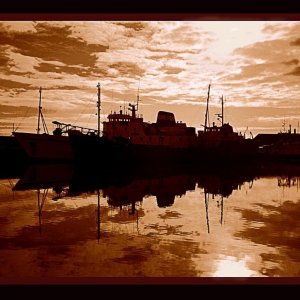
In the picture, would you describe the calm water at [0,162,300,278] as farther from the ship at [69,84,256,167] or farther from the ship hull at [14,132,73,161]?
the ship hull at [14,132,73,161]

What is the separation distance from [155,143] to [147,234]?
957 inches

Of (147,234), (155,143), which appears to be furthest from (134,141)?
(147,234)

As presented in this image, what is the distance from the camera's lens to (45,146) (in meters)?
26.8

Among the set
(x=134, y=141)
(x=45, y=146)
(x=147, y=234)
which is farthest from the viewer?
(x=134, y=141)

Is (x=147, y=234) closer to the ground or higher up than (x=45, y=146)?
closer to the ground

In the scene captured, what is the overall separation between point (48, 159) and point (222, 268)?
24.4 meters

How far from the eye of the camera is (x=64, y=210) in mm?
8359

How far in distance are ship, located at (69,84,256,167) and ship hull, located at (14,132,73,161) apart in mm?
2825

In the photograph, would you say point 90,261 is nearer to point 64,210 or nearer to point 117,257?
point 117,257

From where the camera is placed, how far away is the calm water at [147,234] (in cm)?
448

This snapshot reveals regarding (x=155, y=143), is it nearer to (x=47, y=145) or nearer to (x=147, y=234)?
(x=47, y=145)

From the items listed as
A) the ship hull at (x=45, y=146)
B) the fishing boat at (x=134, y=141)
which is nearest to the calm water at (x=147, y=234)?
the fishing boat at (x=134, y=141)

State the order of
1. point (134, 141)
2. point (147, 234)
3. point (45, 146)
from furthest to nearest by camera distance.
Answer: point (134, 141)
point (45, 146)
point (147, 234)

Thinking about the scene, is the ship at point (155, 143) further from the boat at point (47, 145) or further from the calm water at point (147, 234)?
the calm water at point (147, 234)
